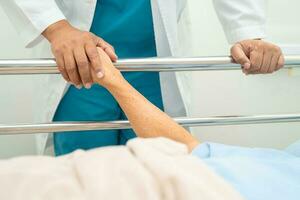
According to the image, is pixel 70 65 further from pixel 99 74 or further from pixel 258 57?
pixel 258 57

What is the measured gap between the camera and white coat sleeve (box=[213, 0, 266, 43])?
3.55 ft

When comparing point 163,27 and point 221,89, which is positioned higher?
point 163,27

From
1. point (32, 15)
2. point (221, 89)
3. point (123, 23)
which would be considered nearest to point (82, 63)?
point (32, 15)

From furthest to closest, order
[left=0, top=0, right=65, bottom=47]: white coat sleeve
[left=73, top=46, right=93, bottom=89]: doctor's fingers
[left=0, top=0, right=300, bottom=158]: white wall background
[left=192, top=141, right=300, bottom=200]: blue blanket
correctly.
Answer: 1. [left=0, top=0, right=300, bottom=158]: white wall background
2. [left=0, top=0, right=65, bottom=47]: white coat sleeve
3. [left=73, top=46, right=93, bottom=89]: doctor's fingers
4. [left=192, top=141, right=300, bottom=200]: blue blanket

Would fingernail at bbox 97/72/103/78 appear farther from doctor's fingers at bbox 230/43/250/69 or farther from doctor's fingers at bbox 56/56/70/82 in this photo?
doctor's fingers at bbox 230/43/250/69

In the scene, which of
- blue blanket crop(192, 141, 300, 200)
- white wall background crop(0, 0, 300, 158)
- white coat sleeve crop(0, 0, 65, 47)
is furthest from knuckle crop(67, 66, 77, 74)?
white wall background crop(0, 0, 300, 158)

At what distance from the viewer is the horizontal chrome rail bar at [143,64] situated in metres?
0.79

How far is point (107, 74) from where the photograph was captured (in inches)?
31.2

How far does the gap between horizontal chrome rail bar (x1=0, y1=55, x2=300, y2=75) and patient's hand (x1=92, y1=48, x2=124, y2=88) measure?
0.02 meters

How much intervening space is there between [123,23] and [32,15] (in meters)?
0.27

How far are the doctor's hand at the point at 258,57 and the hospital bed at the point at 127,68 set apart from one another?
0.02 metres

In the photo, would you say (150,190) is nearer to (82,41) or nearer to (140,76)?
(82,41)

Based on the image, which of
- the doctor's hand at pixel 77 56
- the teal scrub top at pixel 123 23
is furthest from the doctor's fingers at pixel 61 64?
the teal scrub top at pixel 123 23

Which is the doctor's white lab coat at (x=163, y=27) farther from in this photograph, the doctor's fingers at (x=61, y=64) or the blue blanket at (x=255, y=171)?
the blue blanket at (x=255, y=171)
